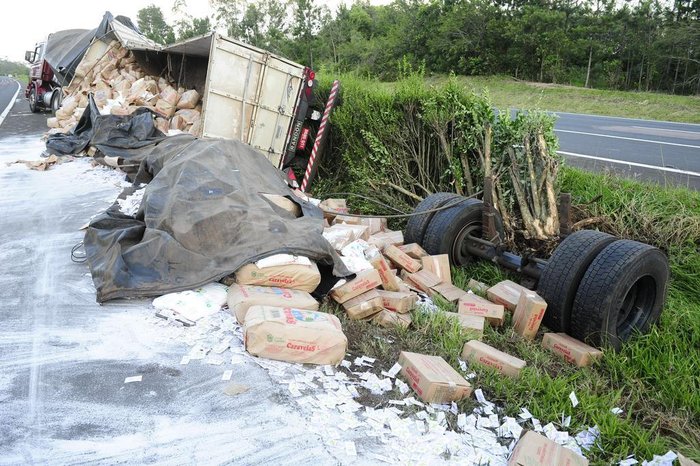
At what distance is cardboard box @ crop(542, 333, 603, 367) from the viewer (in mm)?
3559

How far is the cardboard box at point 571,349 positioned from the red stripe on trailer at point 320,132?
4.90m

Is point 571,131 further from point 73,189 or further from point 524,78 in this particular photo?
point 524,78

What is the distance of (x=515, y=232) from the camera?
512 cm

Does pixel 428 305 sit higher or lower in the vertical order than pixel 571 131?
lower

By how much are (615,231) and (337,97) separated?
177 inches

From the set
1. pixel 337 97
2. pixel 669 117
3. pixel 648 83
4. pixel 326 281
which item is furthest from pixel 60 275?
pixel 648 83

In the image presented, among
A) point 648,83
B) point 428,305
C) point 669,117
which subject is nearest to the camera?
point 428,305

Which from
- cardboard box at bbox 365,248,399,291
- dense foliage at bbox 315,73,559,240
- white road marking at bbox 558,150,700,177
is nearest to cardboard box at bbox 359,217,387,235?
dense foliage at bbox 315,73,559,240

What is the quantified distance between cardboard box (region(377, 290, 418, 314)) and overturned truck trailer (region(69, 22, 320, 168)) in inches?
176

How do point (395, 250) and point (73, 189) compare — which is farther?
point (73, 189)

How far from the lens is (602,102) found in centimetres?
2022

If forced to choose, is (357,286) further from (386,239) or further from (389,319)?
(386,239)

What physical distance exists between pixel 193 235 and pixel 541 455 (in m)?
2.82

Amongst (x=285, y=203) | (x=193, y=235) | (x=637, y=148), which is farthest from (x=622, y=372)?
(x=637, y=148)
